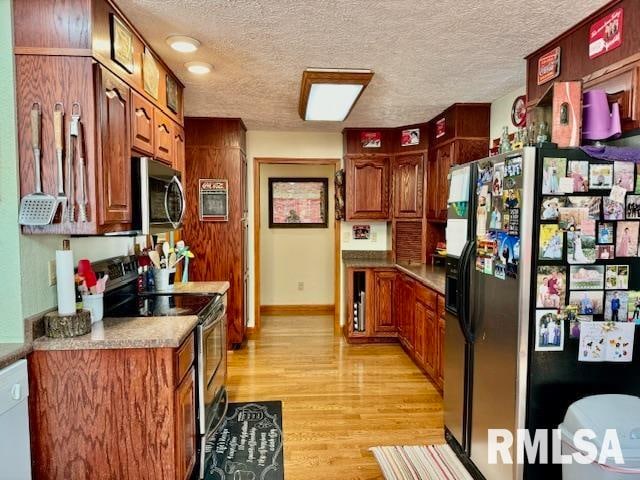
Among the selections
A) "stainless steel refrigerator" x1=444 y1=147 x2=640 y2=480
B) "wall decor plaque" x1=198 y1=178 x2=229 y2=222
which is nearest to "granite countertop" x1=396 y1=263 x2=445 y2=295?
"stainless steel refrigerator" x1=444 y1=147 x2=640 y2=480

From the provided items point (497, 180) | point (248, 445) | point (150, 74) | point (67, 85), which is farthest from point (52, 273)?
point (497, 180)

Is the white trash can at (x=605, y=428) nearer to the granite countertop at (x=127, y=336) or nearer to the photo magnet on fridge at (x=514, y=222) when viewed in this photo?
the photo magnet on fridge at (x=514, y=222)

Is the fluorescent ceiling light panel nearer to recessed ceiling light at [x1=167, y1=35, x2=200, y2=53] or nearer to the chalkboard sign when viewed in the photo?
recessed ceiling light at [x1=167, y1=35, x2=200, y2=53]

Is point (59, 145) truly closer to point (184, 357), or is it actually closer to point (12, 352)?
point (12, 352)

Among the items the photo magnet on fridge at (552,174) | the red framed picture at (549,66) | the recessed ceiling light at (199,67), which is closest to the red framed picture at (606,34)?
the red framed picture at (549,66)

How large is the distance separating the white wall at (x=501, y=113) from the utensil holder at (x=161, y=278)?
2850 millimetres

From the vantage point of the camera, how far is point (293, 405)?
314 cm

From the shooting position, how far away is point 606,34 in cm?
197

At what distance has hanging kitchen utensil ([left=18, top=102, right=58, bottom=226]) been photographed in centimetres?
168

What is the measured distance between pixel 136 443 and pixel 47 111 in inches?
57.6

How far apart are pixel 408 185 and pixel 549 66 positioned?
224 centimetres

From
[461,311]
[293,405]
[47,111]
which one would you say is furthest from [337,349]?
[47,111]

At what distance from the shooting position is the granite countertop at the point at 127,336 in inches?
69.2

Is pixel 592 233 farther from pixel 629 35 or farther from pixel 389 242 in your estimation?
→ pixel 389 242
